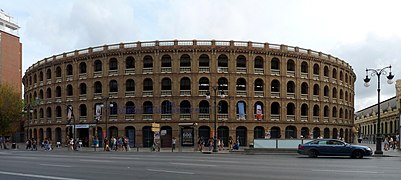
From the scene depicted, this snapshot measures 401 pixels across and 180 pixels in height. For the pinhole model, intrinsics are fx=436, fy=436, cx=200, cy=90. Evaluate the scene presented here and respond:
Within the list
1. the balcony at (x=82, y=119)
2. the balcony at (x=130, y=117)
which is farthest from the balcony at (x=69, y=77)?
the balcony at (x=130, y=117)

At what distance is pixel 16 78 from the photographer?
9431cm

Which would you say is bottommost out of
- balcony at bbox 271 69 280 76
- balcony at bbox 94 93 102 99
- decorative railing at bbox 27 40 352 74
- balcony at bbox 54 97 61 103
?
balcony at bbox 54 97 61 103

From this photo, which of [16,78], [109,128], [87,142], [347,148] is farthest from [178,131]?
A: [16,78]

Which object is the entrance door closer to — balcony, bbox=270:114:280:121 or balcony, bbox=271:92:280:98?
balcony, bbox=270:114:280:121

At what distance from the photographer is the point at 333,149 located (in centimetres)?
2978

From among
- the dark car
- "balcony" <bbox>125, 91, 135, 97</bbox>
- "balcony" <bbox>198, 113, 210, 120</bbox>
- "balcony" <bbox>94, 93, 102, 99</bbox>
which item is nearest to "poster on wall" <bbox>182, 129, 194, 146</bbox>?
"balcony" <bbox>198, 113, 210, 120</bbox>

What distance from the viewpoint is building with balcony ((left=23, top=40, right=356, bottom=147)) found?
58125 millimetres

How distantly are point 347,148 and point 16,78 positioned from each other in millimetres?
82064

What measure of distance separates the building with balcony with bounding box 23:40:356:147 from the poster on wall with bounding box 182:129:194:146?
0.44 feet

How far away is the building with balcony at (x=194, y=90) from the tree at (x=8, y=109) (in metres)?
8.59

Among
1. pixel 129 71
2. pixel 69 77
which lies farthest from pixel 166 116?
pixel 69 77

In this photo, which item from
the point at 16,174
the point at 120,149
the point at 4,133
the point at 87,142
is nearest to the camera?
the point at 16,174

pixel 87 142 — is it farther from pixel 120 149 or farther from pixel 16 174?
pixel 16 174

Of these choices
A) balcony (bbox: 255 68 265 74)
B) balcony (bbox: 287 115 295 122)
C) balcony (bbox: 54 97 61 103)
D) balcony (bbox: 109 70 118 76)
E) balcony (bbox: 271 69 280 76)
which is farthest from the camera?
balcony (bbox: 54 97 61 103)
